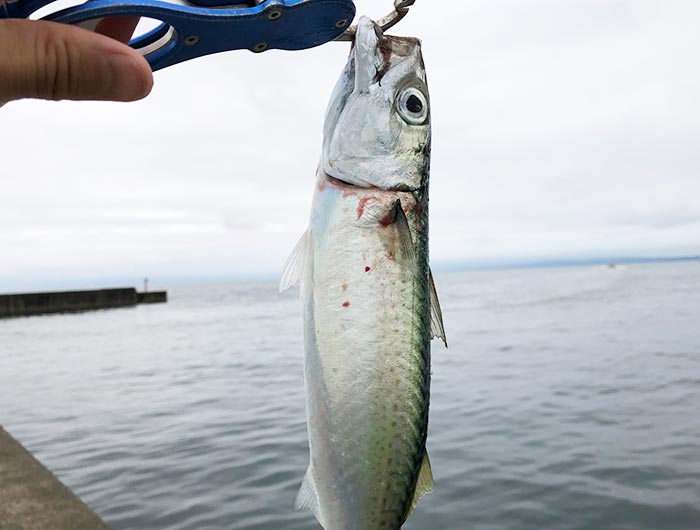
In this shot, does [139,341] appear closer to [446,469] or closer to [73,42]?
[446,469]

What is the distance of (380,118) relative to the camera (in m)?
2.06

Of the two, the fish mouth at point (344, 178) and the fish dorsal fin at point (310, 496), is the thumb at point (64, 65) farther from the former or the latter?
the fish dorsal fin at point (310, 496)

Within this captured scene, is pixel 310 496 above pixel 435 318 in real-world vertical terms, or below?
below

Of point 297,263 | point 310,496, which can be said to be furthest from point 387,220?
point 310,496

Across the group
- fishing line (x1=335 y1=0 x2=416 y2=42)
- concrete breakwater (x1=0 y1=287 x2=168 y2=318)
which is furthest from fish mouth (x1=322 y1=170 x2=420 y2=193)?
concrete breakwater (x1=0 y1=287 x2=168 y2=318)

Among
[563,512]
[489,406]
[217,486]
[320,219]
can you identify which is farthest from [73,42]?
[489,406]

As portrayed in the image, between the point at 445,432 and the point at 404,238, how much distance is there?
9781 mm

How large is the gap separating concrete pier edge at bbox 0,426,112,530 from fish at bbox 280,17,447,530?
4860mm

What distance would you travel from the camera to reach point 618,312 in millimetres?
33125

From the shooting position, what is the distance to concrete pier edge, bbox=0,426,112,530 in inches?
228

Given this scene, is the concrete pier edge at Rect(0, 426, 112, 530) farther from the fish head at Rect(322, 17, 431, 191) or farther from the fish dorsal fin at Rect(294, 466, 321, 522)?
the fish head at Rect(322, 17, 431, 191)

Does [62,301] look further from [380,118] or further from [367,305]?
[367,305]

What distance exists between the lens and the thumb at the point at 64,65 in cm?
135

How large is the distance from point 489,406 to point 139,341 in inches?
858
